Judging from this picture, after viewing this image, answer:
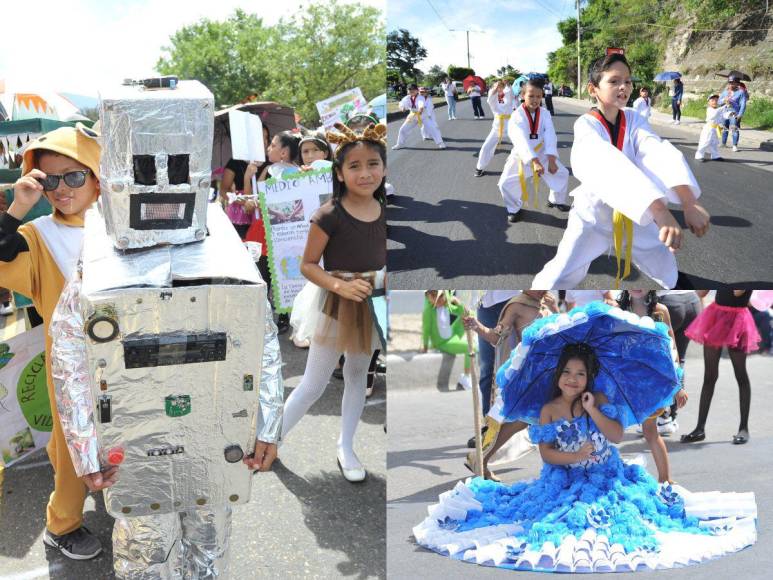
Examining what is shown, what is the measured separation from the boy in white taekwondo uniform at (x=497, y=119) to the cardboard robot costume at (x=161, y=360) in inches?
30.2

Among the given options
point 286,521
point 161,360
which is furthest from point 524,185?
point 286,521

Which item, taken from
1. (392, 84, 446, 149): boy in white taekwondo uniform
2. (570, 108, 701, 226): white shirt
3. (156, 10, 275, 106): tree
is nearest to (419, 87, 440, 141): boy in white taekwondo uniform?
(392, 84, 446, 149): boy in white taekwondo uniform

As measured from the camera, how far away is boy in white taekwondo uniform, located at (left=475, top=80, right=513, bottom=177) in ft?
7.31

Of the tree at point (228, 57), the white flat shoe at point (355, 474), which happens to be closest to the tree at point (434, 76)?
the white flat shoe at point (355, 474)

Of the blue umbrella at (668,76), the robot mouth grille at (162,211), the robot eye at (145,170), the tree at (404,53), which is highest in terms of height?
the tree at (404,53)

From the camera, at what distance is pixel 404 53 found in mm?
2230

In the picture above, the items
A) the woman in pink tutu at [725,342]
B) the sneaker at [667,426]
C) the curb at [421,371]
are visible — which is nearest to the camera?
the woman in pink tutu at [725,342]

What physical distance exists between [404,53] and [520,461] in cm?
260

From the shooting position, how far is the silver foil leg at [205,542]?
8.36 feet

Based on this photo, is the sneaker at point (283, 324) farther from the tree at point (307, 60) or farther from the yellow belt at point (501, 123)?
the tree at point (307, 60)

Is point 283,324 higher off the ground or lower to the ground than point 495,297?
lower

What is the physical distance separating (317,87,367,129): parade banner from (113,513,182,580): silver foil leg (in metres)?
6.22

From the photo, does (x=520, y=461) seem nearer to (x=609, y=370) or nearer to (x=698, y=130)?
(x=609, y=370)

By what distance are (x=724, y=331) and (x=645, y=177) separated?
7.44 ft
